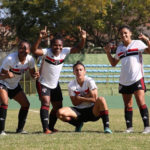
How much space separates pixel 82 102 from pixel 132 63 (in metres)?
1.21

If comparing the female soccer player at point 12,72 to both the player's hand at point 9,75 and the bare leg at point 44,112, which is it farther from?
the bare leg at point 44,112

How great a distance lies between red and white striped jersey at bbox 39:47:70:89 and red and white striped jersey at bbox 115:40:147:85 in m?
1.19

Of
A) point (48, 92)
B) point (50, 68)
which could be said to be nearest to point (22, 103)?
point (48, 92)

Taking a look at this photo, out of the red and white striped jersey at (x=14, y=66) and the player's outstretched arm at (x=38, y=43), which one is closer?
the player's outstretched arm at (x=38, y=43)

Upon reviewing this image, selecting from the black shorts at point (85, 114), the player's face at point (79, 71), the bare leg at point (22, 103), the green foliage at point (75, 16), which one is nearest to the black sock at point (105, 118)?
the black shorts at point (85, 114)

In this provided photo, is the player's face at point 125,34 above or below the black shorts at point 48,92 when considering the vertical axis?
above

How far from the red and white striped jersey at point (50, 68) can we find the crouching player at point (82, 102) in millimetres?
326

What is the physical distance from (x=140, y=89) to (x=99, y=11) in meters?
18.9

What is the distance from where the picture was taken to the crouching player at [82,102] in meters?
7.20

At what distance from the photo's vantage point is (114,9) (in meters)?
26.4

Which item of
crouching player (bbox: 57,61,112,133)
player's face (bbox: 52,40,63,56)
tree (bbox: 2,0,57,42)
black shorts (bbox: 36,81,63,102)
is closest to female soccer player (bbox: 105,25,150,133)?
crouching player (bbox: 57,61,112,133)

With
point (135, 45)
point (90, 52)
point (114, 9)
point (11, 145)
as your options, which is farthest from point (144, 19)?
point (11, 145)

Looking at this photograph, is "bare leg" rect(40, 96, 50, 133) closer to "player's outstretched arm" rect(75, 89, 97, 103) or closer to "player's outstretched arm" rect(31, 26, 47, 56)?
"player's outstretched arm" rect(75, 89, 97, 103)

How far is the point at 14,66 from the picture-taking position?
7219mm
